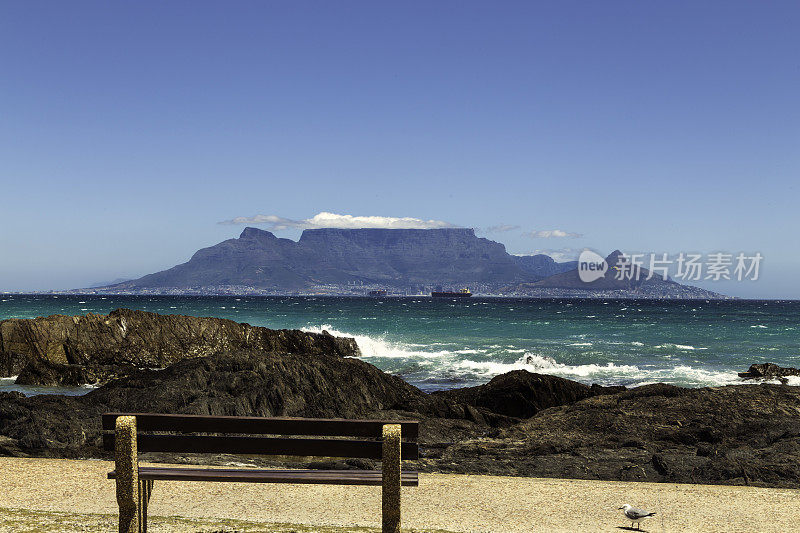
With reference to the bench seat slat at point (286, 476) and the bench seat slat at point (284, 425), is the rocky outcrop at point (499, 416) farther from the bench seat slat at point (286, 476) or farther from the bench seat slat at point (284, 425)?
the bench seat slat at point (284, 425)

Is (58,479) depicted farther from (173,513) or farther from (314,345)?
(314,345)

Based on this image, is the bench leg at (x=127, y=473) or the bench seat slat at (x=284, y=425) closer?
the bench seat slat at (x=284, y=425)

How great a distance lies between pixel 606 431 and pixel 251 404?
7.06 meters

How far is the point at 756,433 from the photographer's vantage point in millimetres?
12414

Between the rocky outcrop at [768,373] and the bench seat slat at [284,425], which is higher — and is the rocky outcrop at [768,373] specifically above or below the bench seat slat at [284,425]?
below

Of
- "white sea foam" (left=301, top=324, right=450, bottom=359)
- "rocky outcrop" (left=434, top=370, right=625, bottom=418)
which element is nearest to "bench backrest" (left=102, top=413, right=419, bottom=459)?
"rocky outcrop" (left=434, top=370, right=625, bottom=418)

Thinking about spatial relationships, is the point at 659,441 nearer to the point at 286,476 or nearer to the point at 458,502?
the point at 458,502

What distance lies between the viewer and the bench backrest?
566cm

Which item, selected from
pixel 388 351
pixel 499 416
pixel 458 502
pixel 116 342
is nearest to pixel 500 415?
pixel 499 416

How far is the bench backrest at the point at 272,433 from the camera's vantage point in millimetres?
5656

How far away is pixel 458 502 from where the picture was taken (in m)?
8.05

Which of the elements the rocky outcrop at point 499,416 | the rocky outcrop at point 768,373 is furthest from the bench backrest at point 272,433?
the rocky outcrop at point 768,373

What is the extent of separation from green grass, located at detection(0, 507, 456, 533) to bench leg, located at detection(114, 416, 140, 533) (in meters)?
0.78

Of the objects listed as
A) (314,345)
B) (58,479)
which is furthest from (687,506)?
(314,345)
